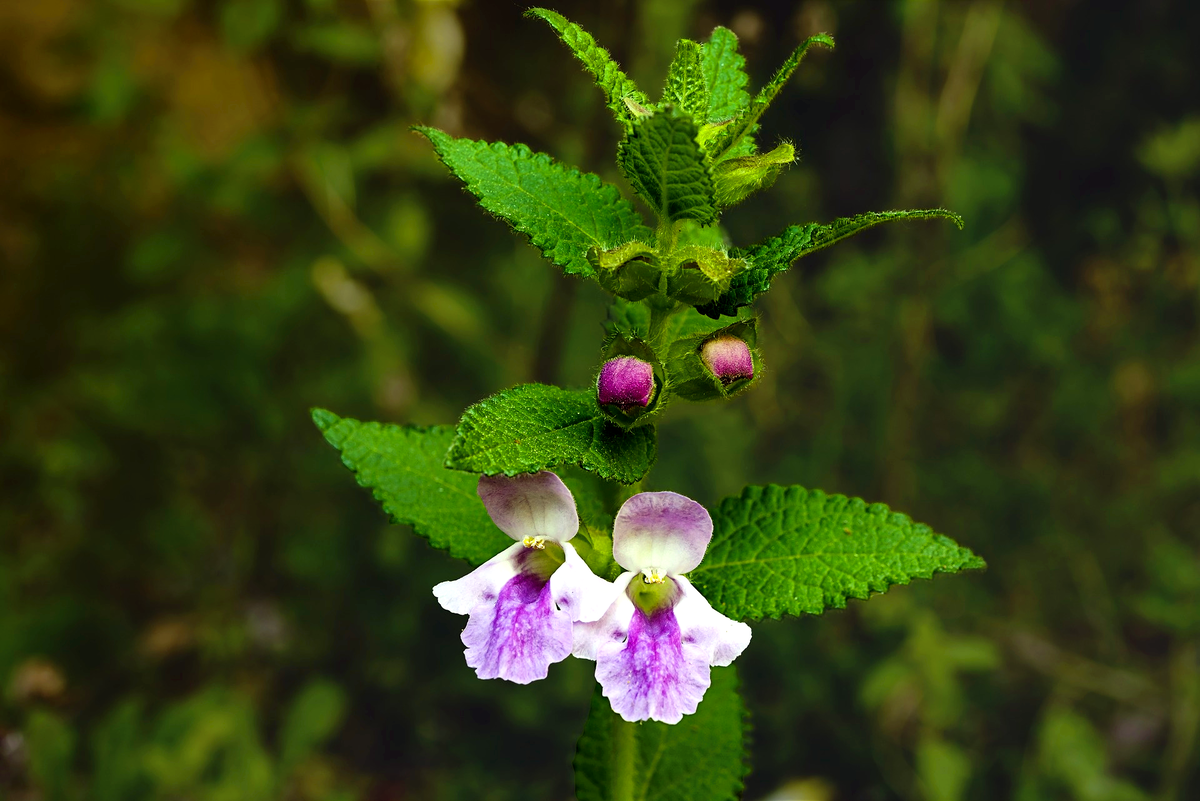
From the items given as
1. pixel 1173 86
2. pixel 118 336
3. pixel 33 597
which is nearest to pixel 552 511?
pixel 118 336

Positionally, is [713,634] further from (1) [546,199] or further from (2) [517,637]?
(1) [546,199]

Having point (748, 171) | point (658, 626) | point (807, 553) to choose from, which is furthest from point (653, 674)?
point (748, 171)

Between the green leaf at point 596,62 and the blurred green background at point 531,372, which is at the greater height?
the blurred green background at point 531,372

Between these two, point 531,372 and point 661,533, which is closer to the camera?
point 661,533

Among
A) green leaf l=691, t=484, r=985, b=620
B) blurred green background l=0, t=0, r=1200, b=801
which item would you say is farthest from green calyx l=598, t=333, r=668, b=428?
blurred green background l=0, t=0, r=1200, b=801

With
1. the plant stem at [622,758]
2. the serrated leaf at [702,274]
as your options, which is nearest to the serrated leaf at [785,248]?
the serrated leaf at [702,274]

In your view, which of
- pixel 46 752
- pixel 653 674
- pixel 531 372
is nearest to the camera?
pixel 653 674

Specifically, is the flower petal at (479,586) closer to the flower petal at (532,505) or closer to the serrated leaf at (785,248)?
the flower petal at (532,505)
